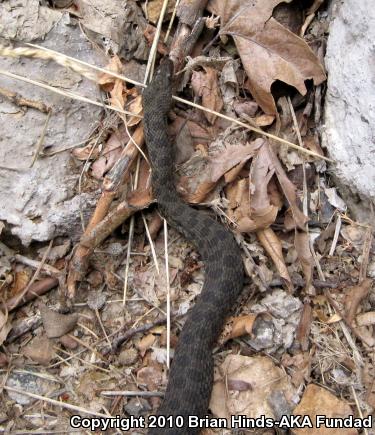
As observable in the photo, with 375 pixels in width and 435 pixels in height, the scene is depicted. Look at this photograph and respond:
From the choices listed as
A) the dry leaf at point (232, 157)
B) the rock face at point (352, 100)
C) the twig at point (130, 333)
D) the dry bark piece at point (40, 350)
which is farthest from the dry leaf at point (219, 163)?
the dry bark piece at point (40, 350)

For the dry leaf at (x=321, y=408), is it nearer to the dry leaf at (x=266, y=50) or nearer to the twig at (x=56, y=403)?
the twig at (x=56, y=403)

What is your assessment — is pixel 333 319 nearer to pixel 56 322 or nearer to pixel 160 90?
pixel 56 322

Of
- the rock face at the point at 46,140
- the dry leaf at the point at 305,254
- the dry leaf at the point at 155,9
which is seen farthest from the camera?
the dry leaf at the point at 155,9

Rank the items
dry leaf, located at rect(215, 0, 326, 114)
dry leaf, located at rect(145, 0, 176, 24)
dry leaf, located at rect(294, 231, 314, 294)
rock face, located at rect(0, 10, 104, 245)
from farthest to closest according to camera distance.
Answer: dry leaf, located at rect(145, 0, 176, 24), rock face, located at rect(0, 10, 104, 245), dry leaf, located at rect(215, 0, 326, 114), dry leaf, located at rect(294, 231, 314, 294)

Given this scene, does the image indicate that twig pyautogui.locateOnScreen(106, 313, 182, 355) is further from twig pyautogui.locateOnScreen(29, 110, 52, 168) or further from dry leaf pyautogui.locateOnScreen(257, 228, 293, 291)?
twig pyautogui.locateOnScreen(29, 110, 52, 168)

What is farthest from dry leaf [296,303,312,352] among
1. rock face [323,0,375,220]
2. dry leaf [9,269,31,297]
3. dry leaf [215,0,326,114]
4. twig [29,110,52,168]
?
twig [29,110,52,168]

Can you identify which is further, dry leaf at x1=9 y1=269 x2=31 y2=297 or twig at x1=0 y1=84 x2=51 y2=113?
twig at x1=0 y1=84 x2=51 y2=113
